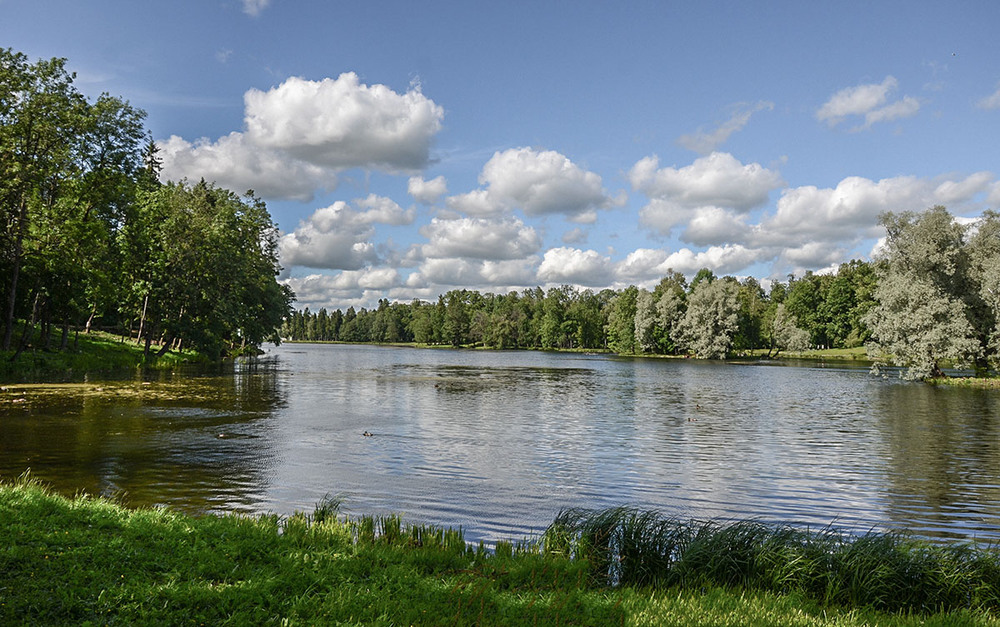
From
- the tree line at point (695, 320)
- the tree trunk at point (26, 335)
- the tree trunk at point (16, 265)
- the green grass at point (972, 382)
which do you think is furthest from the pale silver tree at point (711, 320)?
the tree trunk at point (16, 265)

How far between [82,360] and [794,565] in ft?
163

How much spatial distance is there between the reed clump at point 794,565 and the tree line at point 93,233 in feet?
134

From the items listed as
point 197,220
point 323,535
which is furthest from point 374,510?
point 197,220

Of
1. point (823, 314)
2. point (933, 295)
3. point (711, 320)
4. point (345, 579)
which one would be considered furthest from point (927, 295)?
point (823, 314)

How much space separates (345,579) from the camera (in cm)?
752

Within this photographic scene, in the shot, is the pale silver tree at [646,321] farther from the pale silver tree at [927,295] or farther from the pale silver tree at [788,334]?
the pale silver tree at [927,295]

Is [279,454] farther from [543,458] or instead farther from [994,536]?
[994,536]

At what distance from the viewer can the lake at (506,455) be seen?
14516 mm

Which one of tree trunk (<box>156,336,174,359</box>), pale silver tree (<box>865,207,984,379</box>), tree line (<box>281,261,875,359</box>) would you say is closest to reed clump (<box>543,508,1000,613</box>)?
pale silver tree (<box>865,207,984,379</box>)

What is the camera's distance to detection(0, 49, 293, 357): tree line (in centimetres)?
3728

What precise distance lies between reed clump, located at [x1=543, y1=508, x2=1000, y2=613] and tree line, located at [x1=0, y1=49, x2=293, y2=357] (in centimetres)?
4071

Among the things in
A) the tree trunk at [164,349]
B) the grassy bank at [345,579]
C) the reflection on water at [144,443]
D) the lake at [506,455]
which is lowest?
the lake at [506,455]

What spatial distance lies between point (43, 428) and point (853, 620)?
23.9m

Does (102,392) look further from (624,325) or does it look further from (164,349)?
(624,325)
